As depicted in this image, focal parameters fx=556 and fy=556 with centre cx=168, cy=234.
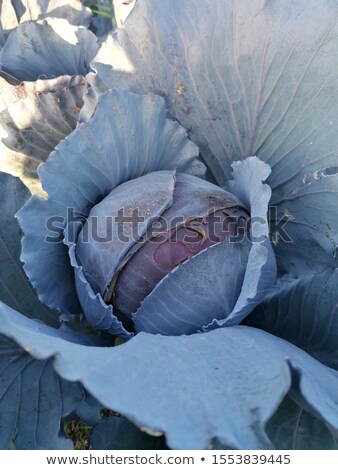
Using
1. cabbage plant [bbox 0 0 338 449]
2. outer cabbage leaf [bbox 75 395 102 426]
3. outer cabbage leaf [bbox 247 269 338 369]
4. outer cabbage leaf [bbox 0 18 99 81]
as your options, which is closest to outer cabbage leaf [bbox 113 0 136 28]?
outer cabbage leaf [bbox 0 18 99 81]

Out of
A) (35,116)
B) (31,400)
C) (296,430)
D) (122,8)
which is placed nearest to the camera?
(296,430)

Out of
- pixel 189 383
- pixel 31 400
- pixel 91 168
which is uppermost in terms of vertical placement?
pixel 91 168

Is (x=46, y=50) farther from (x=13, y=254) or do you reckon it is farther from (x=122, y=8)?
(x=13, y=254)

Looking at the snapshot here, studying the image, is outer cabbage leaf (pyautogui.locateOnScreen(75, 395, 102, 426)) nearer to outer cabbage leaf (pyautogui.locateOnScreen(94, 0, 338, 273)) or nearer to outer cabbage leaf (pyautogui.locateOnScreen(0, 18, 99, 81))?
outer cabbage leaf (pyautogui.locateOnScreen(94, 0, 338, 273))

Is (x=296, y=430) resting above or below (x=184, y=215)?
below

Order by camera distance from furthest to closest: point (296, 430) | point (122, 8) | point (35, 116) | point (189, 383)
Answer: point (122, 8)
point (35, 116)
point (296, 430)
point (189, 383)

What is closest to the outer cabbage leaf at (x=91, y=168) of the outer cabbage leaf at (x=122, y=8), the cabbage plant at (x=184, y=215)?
the cabbage plant at (x=184, y=215)

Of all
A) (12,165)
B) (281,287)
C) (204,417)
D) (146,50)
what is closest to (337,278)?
(281,287)

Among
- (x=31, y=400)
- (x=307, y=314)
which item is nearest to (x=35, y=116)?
(x=31, y=400)
